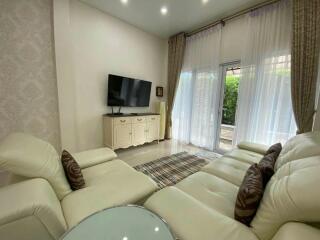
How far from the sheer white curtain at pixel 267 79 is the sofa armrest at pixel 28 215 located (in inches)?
124

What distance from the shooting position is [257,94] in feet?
9.20

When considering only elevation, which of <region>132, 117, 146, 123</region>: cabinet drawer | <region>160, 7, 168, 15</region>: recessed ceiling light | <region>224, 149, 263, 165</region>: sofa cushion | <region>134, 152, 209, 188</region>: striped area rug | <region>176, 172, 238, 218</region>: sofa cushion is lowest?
<region>134, 152, 209, 188</region>: striped area rug

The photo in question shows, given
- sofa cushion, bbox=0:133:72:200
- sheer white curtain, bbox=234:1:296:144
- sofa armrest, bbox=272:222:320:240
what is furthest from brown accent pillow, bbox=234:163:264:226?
sheer white curtain, bbox=234:1:296:144

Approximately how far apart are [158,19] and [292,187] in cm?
374

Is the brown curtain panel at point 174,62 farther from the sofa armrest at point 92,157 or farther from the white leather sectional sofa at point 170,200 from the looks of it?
the white leather sectional sofa at point 170,200

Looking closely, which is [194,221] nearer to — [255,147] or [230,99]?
[255,147]

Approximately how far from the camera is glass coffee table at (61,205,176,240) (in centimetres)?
74

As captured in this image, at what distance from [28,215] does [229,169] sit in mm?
1753

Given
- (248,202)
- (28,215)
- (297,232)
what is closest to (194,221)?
(248,202)

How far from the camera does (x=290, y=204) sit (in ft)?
2.33

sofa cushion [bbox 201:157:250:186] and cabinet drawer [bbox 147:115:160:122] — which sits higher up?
cabinet drawer [bbox 147:115:160:122]

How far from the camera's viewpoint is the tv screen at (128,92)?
3.41m

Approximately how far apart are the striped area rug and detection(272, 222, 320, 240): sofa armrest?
1701 mm

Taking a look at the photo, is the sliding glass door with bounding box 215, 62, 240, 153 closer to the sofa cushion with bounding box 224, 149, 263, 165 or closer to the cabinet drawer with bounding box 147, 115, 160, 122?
the sofa cushion with bounding box 224, 149, 263, 165
